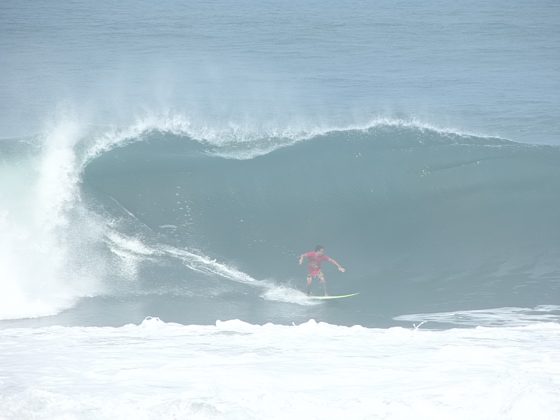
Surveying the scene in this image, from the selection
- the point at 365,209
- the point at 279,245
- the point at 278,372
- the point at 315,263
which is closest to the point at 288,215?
the point at 279,245

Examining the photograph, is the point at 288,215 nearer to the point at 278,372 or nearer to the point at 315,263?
the point at 315,263

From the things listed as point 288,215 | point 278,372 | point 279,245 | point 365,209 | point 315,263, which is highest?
point 365,209

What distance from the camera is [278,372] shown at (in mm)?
9852

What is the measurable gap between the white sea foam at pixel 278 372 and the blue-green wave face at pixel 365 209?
76.2 inches

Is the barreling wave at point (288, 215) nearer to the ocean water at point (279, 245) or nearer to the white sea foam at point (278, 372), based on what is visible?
the ocean water at point (279, 245)

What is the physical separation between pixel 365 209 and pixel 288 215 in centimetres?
139

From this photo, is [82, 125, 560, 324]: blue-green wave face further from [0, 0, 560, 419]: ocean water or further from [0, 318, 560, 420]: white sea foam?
[0, 318, 560, 420]: white sea foam

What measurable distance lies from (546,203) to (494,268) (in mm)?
2836

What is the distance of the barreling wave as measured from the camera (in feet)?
47.4

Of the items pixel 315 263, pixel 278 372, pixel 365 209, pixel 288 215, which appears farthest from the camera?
pixel 365 209

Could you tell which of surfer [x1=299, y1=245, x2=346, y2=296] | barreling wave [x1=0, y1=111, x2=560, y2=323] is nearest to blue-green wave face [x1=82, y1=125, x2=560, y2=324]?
barreling wave [x1=0, y1=111, x2=560, y2=323]

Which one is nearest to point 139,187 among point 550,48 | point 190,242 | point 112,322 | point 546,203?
point 190,242

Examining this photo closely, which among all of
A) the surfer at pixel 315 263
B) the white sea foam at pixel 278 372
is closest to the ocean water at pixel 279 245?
the white sea foam at pixel 278 372

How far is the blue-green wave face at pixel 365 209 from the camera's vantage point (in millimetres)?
14680
